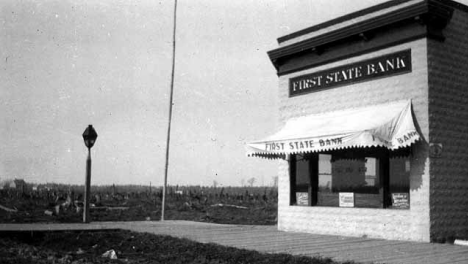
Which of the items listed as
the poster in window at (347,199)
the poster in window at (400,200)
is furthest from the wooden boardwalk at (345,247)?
the poster in window at (347,199)

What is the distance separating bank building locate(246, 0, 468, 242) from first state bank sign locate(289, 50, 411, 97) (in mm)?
27

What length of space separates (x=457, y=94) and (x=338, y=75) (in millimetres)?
2965

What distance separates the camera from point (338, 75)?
13742 mm

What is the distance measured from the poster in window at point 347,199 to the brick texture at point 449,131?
2261mm

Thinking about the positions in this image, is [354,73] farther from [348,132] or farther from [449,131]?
[449,131]

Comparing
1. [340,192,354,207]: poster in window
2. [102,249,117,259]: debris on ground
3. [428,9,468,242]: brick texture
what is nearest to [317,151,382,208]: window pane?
[340,192,354,207]: poster in window

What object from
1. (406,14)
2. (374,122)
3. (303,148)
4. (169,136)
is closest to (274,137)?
(303,148)

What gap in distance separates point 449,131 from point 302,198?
441cm

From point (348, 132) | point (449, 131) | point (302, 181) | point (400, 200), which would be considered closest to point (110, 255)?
→ point (348, 132)

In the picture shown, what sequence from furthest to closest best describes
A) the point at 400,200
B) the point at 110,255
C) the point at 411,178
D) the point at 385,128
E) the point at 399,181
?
the point at 399,181, the point at 400,200, the point at 411,178, the point at 385,128, the point at 110,255

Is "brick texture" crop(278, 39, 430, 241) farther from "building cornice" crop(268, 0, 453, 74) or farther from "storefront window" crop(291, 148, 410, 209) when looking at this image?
"building cornice" crop(268, 0, 453, 74)

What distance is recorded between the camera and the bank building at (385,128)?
449 inches

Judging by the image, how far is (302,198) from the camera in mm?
14523

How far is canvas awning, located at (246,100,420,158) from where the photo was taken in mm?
11133
